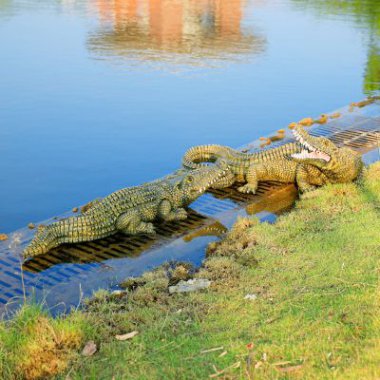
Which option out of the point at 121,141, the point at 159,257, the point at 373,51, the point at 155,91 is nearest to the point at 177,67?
the point at 155,91

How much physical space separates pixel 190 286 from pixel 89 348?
1.37 meters

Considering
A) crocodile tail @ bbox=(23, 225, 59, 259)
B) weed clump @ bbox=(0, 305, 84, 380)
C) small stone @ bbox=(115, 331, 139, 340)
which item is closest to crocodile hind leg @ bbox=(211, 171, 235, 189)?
crocodile tail @ bbox=(23, 225, 59, 259)

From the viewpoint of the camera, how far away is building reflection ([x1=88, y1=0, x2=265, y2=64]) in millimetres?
18141

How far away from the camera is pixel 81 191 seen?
9352 millimetres

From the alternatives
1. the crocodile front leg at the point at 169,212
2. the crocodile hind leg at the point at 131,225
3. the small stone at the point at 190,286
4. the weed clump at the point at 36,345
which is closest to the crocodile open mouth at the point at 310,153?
the crocodile front leg at the point at 169,212

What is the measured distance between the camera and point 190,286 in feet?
18.8

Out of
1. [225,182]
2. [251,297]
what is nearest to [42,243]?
[251,297]

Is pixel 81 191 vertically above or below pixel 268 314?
below

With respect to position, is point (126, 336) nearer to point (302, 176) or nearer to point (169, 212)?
point (169, 212)

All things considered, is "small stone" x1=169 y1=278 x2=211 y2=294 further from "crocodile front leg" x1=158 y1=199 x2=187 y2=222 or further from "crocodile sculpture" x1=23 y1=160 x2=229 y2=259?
"crocodile front leg" x1=158 y1=199 x2=187 y2=222

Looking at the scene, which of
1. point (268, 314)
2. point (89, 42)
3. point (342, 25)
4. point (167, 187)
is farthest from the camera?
point (342, 25)

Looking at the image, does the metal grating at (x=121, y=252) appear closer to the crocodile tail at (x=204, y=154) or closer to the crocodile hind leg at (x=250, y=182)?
the crocodile hind leg at (x=250, y=182)

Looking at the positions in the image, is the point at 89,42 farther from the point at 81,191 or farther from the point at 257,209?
the point at 257,209

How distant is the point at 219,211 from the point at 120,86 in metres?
7.04
